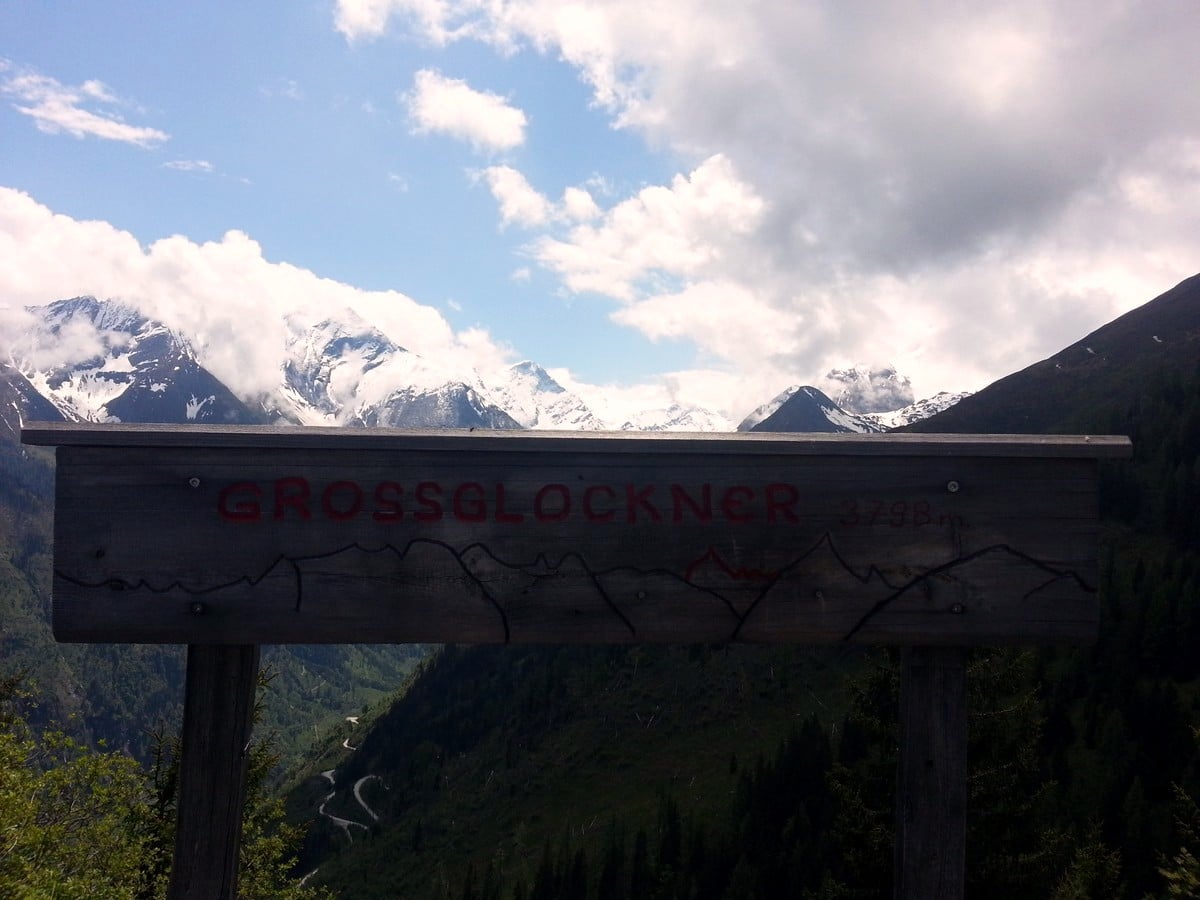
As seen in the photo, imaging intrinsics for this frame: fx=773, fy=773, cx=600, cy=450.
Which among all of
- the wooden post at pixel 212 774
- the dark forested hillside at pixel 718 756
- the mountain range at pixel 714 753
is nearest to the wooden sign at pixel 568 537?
the wooden post at pixel 212 774

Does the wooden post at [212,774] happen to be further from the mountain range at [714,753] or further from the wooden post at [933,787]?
the mountain range at [714,753]

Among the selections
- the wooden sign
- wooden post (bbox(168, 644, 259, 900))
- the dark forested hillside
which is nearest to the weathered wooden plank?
the wooden sign

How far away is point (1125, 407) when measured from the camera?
15788cm

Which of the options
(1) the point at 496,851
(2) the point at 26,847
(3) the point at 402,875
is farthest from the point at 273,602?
(3) the point at 402,875

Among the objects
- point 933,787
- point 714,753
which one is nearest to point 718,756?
point 714,753

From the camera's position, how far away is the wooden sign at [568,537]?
3.26 meters

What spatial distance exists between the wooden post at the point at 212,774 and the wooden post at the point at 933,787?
2814 millimetres

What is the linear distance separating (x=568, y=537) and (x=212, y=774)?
1787mm

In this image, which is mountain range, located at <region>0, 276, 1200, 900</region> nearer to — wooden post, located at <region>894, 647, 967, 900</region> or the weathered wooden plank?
wooden post, located at <region>894, 647, 967, 900</region>

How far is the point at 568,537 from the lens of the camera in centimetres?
332

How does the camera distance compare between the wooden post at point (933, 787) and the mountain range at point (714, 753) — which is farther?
the mountain range at point (714, 753)

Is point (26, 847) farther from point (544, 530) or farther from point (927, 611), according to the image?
point (927, 611)

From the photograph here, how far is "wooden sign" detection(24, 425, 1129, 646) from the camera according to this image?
326 cm

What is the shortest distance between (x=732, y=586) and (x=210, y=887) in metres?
2.50
